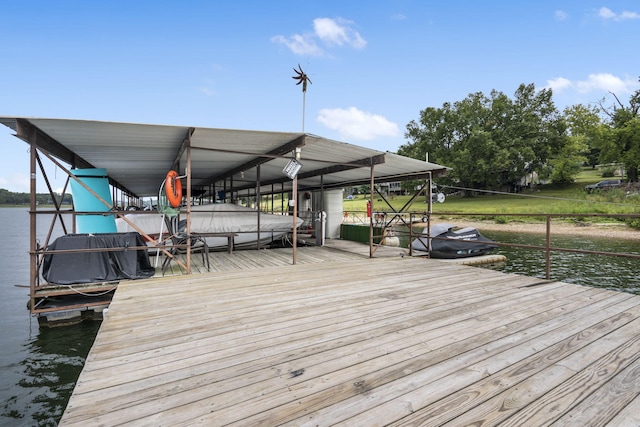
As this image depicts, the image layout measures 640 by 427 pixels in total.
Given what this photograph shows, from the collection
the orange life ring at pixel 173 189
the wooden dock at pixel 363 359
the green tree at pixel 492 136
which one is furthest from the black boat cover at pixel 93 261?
the green tree at pixel 492 136

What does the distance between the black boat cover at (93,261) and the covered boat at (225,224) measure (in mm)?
2978

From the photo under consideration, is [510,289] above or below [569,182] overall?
below

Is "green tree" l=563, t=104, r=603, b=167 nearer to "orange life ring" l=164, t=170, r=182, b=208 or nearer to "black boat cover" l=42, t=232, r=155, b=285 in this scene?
"orange life ring" l=164, t=170, r=182, b=208

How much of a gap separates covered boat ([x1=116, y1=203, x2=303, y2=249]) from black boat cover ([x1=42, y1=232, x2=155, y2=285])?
2978 millimetres

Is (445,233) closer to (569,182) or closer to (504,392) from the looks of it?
(504,392)

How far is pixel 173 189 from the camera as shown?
562 centimetres

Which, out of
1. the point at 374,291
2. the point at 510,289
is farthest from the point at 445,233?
the point at 374,291

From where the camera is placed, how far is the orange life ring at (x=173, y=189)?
5426 mm

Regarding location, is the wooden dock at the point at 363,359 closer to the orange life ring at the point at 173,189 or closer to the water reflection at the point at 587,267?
the orange life ring at the point at 173,189

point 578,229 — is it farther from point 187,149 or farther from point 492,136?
point 187,149

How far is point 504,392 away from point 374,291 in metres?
2.26

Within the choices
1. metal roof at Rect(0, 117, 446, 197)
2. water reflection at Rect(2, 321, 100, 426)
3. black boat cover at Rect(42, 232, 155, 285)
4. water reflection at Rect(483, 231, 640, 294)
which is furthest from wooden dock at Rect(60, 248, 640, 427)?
water reflection at Rect(483, 231, 640, 294)

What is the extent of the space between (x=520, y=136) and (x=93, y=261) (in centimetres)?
4042

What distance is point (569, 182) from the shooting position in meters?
35.5
